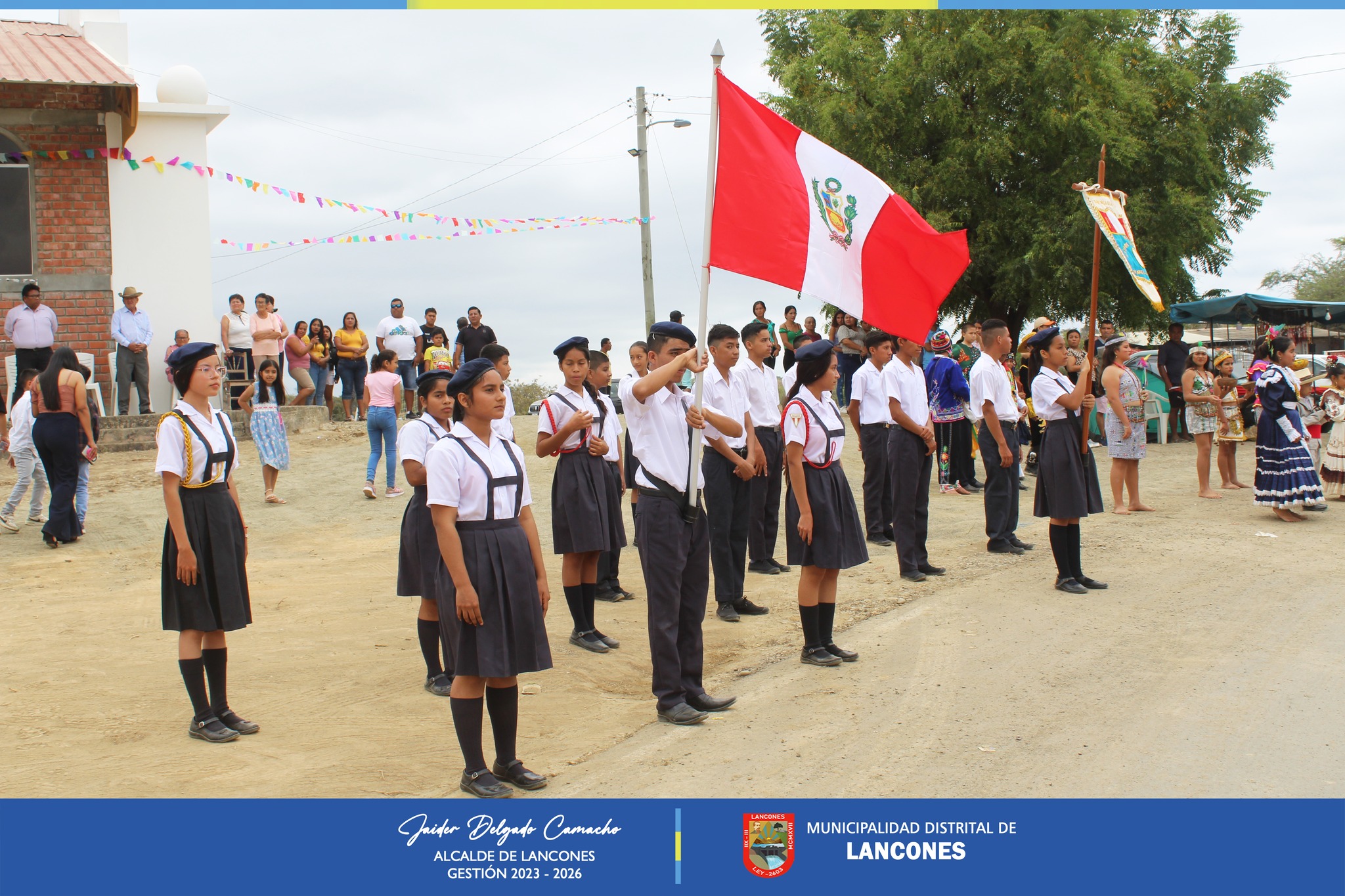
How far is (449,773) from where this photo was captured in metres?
4.95

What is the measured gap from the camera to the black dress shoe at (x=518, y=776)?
4.65 metres

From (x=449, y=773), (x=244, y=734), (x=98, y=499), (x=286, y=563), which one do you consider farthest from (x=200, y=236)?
(x=449, y=773)

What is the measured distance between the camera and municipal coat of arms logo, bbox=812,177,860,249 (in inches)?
239

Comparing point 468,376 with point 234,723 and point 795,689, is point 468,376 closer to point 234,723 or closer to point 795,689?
point 234,723

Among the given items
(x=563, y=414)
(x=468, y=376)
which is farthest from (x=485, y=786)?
(x=563, y=414)

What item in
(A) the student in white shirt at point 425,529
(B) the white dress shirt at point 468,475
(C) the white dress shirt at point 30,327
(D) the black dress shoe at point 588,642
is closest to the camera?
(B) the white dress shirt at point 468,475

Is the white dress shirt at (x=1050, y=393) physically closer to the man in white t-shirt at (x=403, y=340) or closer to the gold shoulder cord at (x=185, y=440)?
the gold shoulder cord at (x=185, y=440)

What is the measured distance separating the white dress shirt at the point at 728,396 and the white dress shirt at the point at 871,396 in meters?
2.20

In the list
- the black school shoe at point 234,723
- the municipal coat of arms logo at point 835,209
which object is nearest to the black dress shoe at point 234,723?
the black school shoe at point 234,723

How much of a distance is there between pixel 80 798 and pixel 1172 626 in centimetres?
633

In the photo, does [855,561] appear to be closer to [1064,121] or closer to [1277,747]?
[1277,747]

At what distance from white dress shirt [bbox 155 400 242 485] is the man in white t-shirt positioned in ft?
36.4

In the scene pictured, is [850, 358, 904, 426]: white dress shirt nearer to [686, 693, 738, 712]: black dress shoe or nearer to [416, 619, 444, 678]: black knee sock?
[686, 693, 738, 712]: black dress shoe

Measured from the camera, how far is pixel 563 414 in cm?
718
